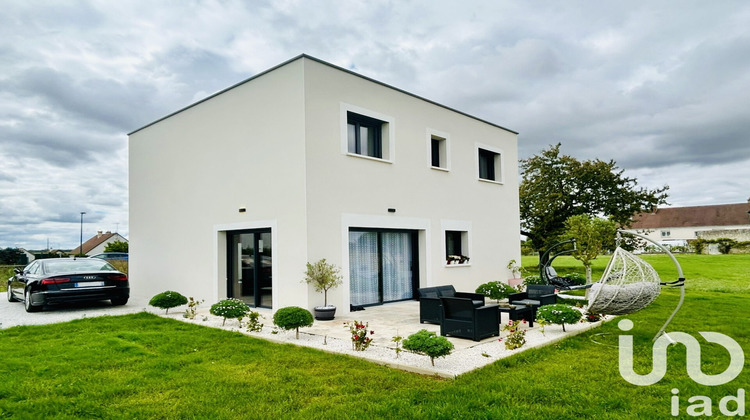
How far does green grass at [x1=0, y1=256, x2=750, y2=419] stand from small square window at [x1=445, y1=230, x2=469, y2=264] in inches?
250

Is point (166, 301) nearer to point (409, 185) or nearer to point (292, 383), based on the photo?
point (292, 383)

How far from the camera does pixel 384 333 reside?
27.0ft

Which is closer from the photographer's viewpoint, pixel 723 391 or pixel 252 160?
pixel 723 391

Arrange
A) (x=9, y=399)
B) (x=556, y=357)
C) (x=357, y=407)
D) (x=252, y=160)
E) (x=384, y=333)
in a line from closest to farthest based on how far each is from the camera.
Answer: (x=357, y=407)
(x=9, y=399)
(x=556, y=357)
(x=384, y=333)
(x=252, y=160)

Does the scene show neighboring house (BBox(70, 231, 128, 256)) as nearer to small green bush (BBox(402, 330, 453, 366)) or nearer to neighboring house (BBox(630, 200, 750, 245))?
small green bush (BBox(402, 330, 453, 366))

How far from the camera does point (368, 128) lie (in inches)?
484

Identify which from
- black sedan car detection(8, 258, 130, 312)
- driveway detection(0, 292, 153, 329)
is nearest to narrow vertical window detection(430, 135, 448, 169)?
driveway detection(0, 292, 153, 329)

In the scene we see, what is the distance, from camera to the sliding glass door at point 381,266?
37.7 ft

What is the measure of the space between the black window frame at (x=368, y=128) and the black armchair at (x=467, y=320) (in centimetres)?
531

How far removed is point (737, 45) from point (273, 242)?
45.2 feet

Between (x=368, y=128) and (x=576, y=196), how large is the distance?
17.8 m

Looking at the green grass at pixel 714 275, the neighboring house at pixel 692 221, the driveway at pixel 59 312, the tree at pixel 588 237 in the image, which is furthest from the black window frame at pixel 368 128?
the neighboring house at pixel 692 221

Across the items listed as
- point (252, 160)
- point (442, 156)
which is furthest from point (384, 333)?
point (442, 156)

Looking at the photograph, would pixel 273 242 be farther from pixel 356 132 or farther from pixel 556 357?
pixel 556 357
